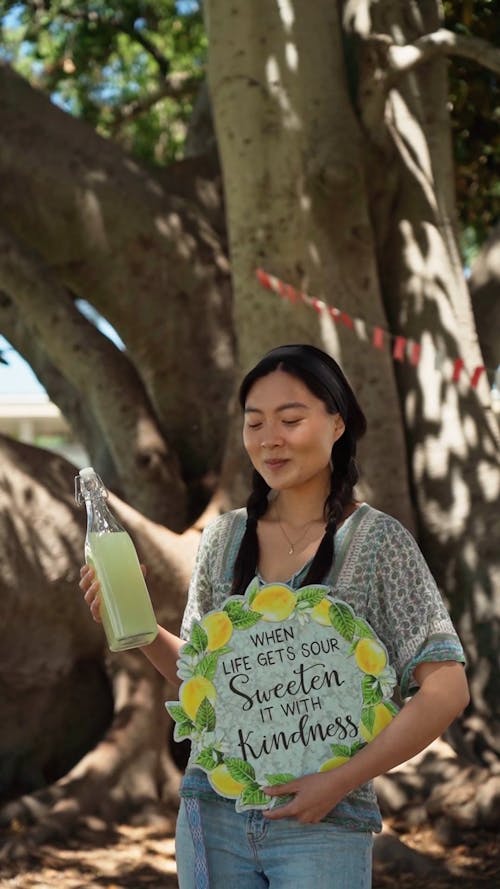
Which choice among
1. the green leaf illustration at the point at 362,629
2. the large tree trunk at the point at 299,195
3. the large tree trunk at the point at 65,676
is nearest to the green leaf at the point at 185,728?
the green leaf illustration at the point at 362,629

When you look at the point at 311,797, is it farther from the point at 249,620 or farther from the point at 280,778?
the point at 249,620

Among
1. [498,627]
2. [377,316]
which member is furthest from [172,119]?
[498,627]

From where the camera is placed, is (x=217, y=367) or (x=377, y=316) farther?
(x=217, y=367)

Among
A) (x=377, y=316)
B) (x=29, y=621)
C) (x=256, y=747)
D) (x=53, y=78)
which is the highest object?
(x=53, y=78)

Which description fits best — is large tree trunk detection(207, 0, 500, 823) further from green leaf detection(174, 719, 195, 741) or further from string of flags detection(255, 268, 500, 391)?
green leaf detection(174, 719, 195, 741)

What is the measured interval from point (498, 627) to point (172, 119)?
8053 mm

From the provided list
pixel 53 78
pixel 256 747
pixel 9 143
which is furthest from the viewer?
pixel 53 78

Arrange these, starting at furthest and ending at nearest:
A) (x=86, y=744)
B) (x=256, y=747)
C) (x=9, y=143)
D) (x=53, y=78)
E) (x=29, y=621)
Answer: (x=53, y=78)
(x=9, y=143)
(x=86, y=744)
(x=29, y=621)
(x=256, y=747)

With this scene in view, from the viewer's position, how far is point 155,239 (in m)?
6.27

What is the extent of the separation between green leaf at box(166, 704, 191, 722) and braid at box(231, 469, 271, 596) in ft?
0.70

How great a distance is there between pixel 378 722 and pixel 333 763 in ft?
0.31

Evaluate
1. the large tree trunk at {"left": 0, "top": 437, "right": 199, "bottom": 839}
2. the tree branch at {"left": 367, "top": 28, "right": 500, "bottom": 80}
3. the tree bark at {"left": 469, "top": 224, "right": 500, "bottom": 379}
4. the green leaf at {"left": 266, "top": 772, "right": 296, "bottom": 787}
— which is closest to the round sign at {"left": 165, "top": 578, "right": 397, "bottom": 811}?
the green leaf at {"left": 266, "top": 772, "right": 296, "bottom": 787}

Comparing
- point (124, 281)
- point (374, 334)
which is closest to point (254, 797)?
point (374, 334)

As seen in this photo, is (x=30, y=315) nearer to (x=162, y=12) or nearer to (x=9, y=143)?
(x=9, y=143)
